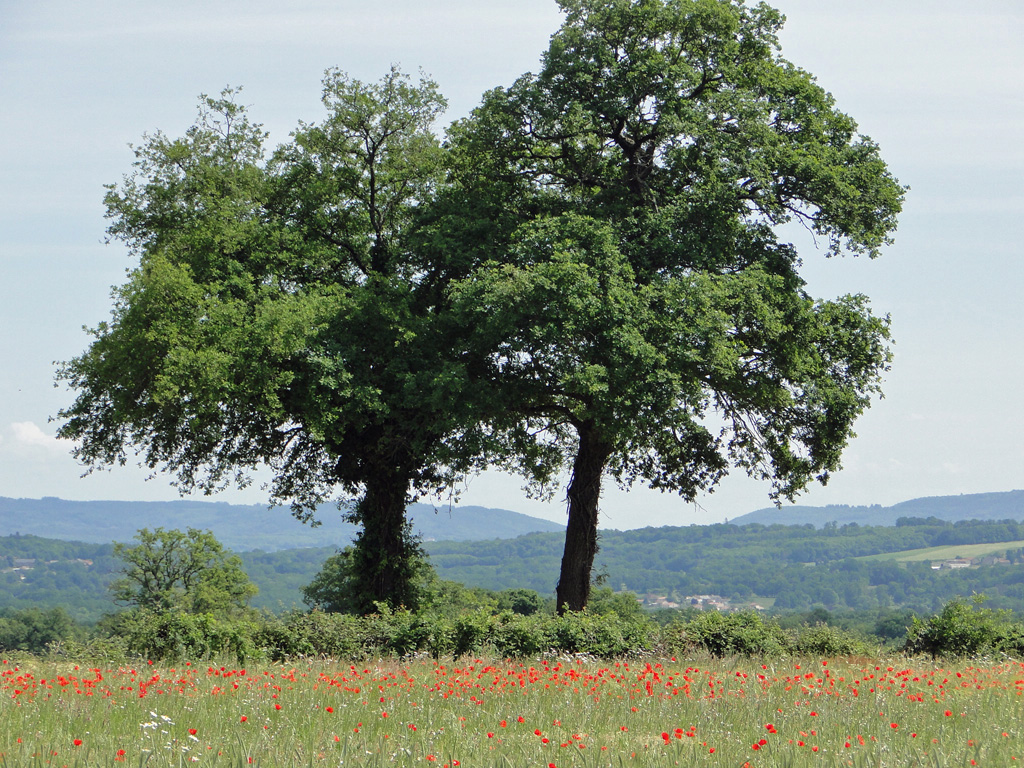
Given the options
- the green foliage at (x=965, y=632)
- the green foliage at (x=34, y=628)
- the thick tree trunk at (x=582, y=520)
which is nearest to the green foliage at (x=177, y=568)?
the thick tree trunk at (x=582, y=520)

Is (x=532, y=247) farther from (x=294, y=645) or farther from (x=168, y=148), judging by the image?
(x=168, y=148)

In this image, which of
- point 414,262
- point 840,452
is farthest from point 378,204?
point 840,452

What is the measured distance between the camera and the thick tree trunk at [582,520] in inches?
915

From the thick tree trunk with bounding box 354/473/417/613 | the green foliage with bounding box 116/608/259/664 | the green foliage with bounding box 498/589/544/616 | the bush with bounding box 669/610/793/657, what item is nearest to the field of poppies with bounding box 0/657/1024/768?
the green foliage with bounding box 116/608/259/664

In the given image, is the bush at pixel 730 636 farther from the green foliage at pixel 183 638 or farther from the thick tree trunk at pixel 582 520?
the green foliage at pixel 183 638

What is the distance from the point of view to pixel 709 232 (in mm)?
22219

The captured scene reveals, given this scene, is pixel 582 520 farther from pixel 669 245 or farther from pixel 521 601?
pixel 521 601

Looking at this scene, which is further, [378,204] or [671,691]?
[378,204]

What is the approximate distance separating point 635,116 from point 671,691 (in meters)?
17.3

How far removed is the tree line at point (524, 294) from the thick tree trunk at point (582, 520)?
0.20 feet

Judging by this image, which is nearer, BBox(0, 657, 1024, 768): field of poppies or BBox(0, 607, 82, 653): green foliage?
BBox(0, 657, 1024, 768): field of poppies

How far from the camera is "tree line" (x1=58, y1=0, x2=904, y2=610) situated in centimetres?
2033

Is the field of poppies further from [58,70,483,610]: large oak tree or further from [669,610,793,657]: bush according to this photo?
[58,70,483,610]: large oak tree

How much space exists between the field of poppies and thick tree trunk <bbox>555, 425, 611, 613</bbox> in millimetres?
11099
